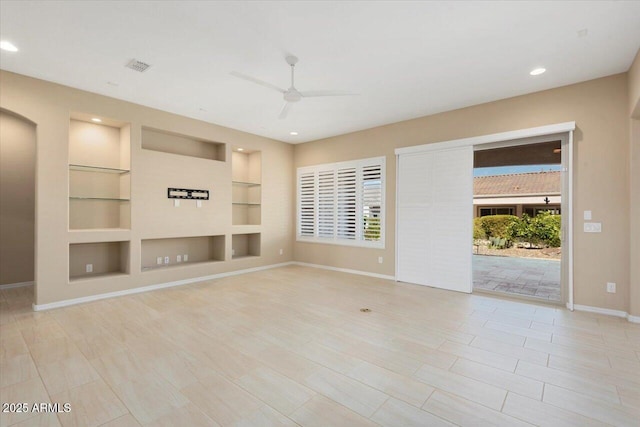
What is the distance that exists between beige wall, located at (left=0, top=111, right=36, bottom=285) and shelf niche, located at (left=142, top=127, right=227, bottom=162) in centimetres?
193

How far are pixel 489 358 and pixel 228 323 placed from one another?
9.27 feet

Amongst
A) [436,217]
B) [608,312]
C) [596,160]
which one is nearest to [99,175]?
[436,217]

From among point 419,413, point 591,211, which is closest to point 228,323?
point 419,413

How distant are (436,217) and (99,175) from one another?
232 inches

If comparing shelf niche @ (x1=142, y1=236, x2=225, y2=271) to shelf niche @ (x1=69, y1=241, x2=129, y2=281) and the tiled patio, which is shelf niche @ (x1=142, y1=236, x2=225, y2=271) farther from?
the tiled patio

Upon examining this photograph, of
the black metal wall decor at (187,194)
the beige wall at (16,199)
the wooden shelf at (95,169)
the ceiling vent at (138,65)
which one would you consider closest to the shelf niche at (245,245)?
the black metal wall decor at (187,194)

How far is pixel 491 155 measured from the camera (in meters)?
6.13

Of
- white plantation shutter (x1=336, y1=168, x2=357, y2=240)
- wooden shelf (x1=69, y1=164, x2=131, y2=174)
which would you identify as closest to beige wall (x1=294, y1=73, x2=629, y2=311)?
white plantation shutter (x1=336, y1=168, x2=357, y2=240)

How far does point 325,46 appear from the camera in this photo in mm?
3174

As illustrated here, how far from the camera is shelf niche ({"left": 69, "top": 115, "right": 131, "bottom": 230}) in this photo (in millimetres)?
4691

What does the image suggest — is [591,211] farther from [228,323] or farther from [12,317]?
[12,317]

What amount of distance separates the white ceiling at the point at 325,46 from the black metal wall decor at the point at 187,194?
160cm

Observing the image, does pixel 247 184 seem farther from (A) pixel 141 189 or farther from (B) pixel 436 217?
(B) pixel 436 217

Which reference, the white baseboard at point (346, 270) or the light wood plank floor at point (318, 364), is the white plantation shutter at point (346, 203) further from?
the light wood plank floor at point (318, 364)
